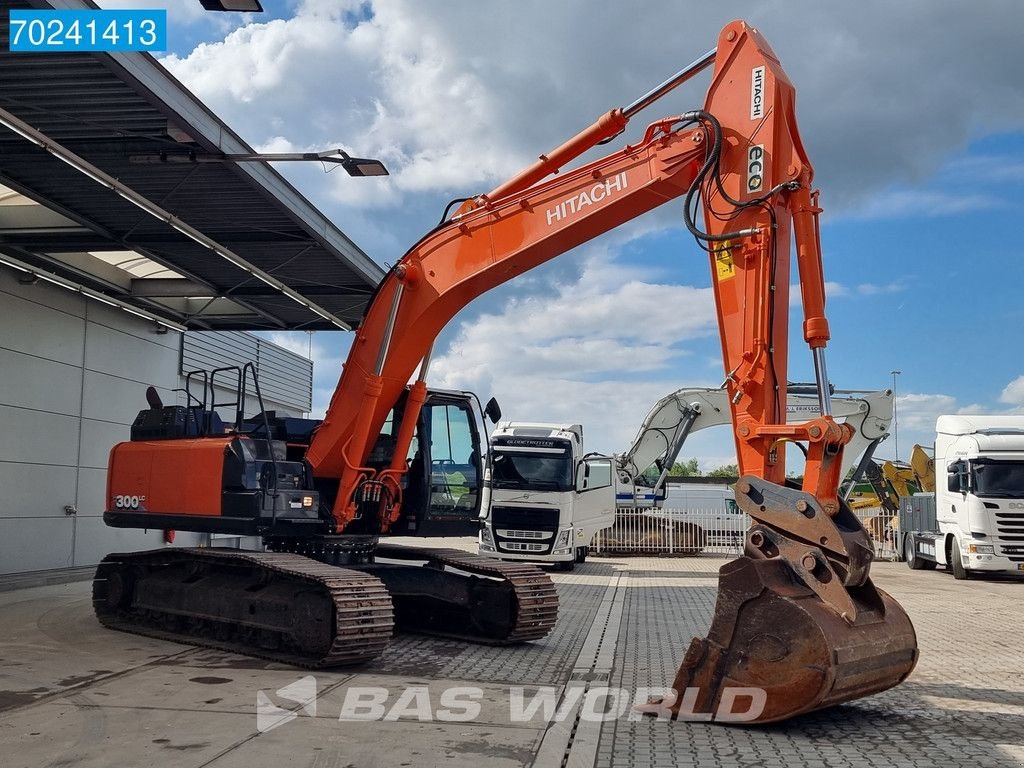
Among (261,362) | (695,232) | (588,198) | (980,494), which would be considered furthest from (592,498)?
(695,232)

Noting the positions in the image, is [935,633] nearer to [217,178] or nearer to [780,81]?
[780,81]

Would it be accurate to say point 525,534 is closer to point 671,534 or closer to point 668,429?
point 668,429

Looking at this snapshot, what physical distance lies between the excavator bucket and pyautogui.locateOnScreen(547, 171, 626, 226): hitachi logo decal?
3061mm

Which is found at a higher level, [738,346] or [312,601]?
[738,346]

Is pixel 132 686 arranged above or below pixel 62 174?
below

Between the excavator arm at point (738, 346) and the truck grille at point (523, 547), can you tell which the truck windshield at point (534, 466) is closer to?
the truck grille at point (523, 547)

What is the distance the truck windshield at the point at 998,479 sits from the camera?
63.7 ft

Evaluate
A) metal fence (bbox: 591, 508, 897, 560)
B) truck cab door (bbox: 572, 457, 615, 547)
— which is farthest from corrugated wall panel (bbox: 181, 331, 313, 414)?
metal fence (bbox: 591, 508, 897, 560)

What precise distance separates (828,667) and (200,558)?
663cm

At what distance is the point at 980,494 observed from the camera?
1958 centimetres

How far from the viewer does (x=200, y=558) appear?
10297 mm

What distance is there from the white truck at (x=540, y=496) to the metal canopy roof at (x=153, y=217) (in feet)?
14.5

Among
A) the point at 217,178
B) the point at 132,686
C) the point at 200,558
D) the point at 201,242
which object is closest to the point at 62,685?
the point at 132,686

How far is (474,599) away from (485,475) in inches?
73.7
